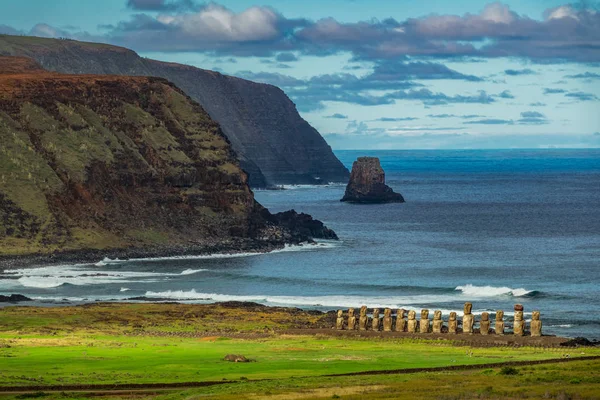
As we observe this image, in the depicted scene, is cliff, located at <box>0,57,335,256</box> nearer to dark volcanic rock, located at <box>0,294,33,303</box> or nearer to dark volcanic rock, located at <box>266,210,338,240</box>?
dark volcanic rock, located at <box>266,210,338,240</box>

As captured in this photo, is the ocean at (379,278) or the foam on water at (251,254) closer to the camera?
the ocean at (379,278)

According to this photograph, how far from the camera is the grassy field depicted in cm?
4559

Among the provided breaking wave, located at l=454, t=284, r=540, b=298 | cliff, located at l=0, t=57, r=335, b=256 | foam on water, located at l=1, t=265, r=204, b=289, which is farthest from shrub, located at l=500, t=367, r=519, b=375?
cliff, located at l=0, t=57, r=335, b=256

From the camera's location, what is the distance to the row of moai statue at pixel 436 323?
6662 centimetres

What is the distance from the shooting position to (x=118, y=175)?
154 meters

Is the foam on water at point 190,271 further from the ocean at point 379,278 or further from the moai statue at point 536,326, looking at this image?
the moai statue at point 536,326

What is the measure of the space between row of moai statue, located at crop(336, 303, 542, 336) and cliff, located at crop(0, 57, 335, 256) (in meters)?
65.5

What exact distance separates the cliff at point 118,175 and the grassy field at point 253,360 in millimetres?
58356

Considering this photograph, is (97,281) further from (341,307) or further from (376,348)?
(376,348)

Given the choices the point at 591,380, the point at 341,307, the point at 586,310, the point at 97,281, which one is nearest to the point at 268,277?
the point at 97,281

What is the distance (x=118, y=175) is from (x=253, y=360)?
9995 centimetres

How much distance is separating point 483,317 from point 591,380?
867 inches

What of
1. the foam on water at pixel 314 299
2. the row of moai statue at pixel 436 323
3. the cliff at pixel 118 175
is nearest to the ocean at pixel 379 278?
the foam on water at pixel 314 299

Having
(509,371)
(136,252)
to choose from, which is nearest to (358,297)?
(136,252)
